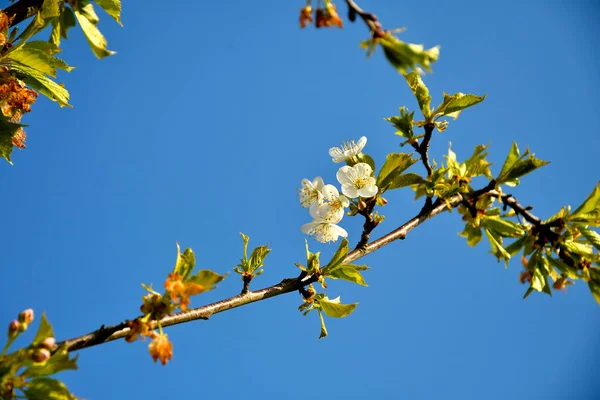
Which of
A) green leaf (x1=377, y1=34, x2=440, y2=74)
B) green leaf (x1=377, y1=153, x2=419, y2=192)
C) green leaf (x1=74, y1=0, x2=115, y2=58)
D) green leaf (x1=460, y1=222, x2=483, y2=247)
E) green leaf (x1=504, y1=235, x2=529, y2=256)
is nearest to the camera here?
green leaf (x1=377, y1=34, x2=440, y2=74)

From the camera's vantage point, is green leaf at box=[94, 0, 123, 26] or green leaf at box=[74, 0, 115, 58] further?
green leaf at box=[94, 0, 123, 26]

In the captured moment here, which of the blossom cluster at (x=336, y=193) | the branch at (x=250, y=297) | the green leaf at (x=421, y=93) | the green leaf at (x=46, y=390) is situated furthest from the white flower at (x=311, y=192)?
the green leaf at (x=46, y=390)

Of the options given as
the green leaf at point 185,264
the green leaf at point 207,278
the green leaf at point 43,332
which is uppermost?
the green leaf at point 185,264

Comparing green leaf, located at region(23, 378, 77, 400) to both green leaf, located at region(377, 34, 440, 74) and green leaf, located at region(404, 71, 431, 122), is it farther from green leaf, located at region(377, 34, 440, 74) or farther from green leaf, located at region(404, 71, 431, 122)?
green leaf, located at region(404, 71, 431, 122)

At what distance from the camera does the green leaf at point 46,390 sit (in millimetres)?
1158

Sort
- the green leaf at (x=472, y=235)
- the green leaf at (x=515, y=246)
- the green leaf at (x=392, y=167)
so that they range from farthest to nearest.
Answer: the green leaf at (x=472, y=235)
the green leaf at (x=515, y=246)
the green leaf at (x=392, y=167)

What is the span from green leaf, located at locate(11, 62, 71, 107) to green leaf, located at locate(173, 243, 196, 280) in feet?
2.67

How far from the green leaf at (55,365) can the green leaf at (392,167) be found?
111cm

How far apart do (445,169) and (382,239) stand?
314 millimetres

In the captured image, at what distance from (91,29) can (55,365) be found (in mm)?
854

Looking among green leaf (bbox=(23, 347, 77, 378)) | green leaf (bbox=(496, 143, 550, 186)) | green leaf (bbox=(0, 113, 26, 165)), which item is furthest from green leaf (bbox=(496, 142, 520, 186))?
green leaf (bbox=(0, 113, 26, 165))

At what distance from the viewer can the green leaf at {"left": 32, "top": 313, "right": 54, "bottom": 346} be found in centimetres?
115

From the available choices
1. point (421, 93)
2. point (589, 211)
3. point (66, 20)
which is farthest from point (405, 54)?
point (66, 20)

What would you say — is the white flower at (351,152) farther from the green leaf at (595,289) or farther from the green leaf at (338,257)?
the green leaf at (595,289)
